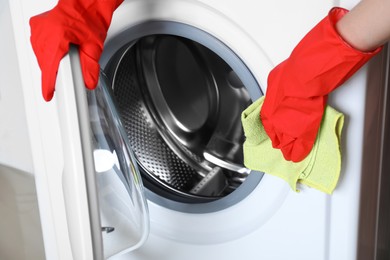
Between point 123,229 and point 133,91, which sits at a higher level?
point 133,91

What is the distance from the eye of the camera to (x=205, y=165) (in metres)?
1.22

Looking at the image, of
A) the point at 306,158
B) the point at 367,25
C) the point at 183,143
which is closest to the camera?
the point at 367,25

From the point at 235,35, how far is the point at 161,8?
133 millimetres

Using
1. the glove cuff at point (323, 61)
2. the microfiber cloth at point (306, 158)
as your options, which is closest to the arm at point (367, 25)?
the glove cuff at point (323, 61)

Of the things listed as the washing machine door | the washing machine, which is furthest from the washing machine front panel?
the washing machine door

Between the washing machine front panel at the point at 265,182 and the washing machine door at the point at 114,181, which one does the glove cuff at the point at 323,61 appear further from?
the washing machine door at the point at 114,181

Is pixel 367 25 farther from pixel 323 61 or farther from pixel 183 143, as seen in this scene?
pixel 183 143

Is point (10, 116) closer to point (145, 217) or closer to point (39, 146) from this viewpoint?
point (39, 146)

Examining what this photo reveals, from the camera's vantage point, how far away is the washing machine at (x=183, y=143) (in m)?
0.75

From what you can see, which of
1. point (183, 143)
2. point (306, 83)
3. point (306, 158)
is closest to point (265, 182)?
point (306, 158)

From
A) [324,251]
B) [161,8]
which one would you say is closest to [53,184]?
[161,8]

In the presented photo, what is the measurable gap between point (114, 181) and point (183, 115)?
0.37 meters

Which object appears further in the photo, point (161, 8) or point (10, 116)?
point (10, 116)

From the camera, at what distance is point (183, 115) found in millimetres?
1230
